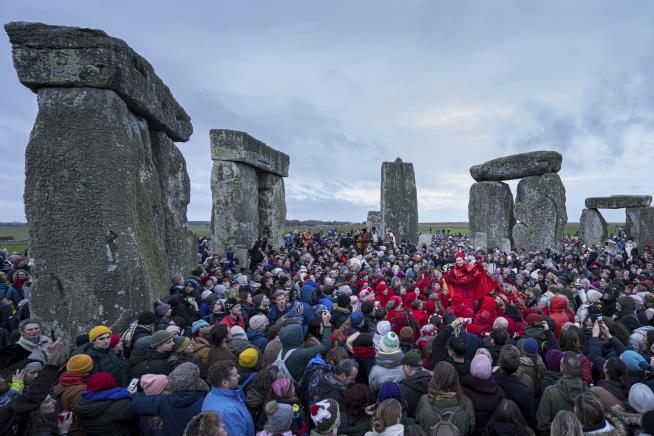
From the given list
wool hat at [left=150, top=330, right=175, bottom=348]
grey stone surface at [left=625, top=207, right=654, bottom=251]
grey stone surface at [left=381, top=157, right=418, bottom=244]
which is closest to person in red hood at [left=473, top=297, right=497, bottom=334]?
wool hat at [left=150, top=330, right=175, bottom=348]

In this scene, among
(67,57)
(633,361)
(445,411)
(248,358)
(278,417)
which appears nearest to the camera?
(278,417)

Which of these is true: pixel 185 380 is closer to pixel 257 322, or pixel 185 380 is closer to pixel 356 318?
pixel 257 322

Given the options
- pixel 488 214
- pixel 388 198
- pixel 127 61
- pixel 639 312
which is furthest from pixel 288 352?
pixel 488 214

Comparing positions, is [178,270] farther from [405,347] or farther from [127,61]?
[405,347]

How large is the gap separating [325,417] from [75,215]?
12.0ft

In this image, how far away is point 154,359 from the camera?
3389mm

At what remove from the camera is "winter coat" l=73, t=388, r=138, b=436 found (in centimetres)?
266

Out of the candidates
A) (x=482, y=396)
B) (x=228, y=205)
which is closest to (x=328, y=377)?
(x=482, y=396)

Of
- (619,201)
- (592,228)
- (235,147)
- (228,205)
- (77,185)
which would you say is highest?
(235,147)

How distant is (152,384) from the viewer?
113 inches

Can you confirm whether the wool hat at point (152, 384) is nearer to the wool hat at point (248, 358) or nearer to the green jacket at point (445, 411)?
the wool hat at point (248, 358)

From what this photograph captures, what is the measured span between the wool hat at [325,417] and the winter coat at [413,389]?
2.30 feet

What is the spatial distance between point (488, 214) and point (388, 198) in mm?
4479

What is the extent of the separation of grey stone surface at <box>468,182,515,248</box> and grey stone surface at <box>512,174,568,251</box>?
0.92 metres
